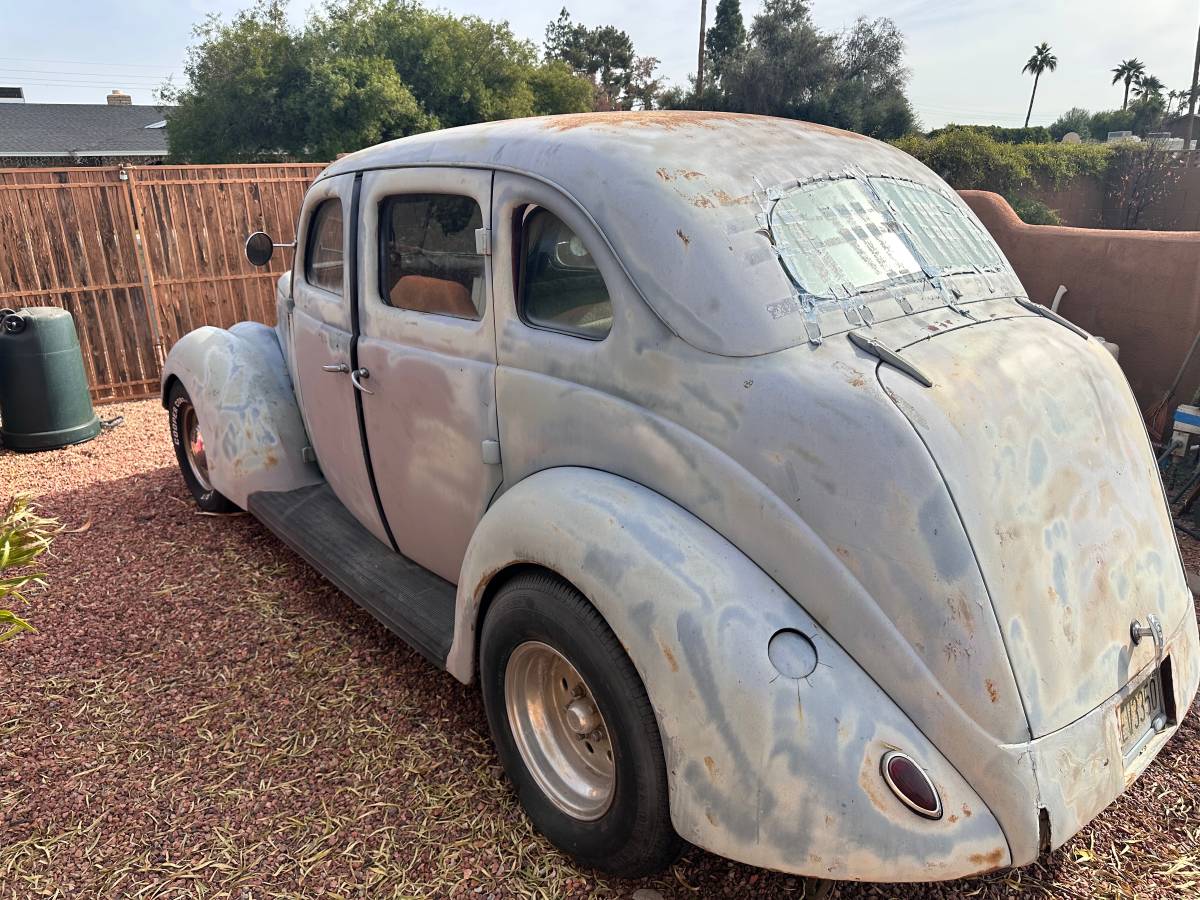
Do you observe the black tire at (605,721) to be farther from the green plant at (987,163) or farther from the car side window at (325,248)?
the green plant at (987,163)

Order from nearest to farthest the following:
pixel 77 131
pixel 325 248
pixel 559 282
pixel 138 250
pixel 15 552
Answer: pixel 559 282 → pixel 15 552 → pixel 325 248 → pixel 138 250 → pixel 77 131

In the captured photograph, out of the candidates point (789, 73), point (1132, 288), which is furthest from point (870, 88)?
point (1132, 288)

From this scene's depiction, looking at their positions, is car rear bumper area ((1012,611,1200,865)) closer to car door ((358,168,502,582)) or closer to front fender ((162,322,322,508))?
car door ((358,168,502,582))

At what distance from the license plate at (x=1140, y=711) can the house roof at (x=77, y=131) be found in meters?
40.2

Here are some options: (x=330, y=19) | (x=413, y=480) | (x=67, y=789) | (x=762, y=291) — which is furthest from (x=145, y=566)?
(x=330, y=19)

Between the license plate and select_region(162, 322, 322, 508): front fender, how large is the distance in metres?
3.62

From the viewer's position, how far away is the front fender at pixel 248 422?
4.24 meters

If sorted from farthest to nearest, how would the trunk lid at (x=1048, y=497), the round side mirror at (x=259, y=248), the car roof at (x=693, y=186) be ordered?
the round side mirror at (x=259, y=248) < the car roof at (x=693, y=186) < the trunk lid at (x=1048, y=497)

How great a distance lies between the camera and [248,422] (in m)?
4.26

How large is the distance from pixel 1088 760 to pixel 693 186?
1.78 meters

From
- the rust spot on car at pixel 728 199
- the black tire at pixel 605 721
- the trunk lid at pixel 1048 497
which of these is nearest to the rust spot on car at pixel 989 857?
the trunk lid at pixel 1048 497

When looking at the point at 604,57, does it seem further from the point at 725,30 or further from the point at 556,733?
the point at 556,733

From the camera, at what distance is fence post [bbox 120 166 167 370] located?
26.6ft

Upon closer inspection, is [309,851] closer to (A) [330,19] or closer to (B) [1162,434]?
(B) [1162,434]
